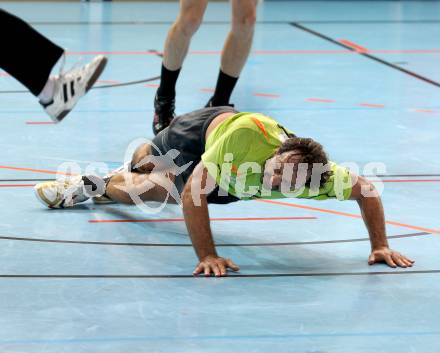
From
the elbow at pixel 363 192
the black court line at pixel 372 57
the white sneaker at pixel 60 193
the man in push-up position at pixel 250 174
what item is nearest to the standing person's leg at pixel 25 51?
the man in push-up position at pixel 250 174

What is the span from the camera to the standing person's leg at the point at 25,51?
3.38m

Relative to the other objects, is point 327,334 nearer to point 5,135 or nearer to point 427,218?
point 427,218

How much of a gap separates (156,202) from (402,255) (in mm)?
1210

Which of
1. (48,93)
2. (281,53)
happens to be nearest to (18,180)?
(48,93)

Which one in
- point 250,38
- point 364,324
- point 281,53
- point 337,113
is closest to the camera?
point 364,324

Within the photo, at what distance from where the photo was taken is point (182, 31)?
5.45m

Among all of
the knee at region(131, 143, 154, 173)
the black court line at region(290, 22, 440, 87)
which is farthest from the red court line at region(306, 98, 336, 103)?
the knee at region(131, 143, 154, 173)

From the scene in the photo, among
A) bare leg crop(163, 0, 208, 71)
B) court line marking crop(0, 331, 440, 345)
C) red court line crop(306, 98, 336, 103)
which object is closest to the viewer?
court line marking crop(0, 331, 440, 345)

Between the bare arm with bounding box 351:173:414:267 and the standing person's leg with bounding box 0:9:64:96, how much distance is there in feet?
3.99

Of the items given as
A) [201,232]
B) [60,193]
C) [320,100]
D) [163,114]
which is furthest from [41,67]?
[320,100]

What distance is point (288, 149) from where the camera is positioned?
351cm

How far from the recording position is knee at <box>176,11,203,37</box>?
540 centimetres

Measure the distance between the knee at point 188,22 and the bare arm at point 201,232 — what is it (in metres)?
1.96

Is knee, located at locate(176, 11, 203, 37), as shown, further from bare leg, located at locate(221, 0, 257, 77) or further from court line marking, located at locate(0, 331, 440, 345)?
court line marking, located at locate(0, 331, 440, 345)
